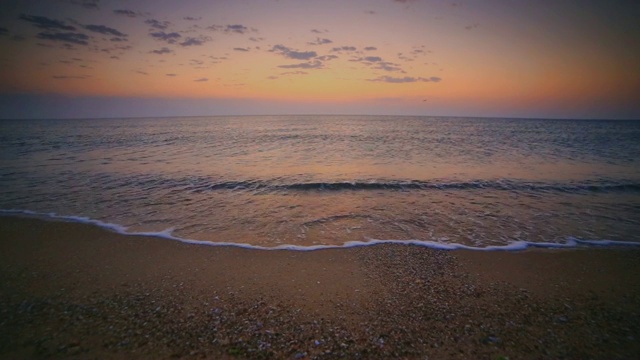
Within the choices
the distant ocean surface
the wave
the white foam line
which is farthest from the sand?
the wave

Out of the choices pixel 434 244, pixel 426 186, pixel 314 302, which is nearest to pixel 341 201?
pixel 434 244

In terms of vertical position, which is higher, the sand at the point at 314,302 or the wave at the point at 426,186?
the wave at the point at 426,186

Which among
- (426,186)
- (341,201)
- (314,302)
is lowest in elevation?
(314,302)

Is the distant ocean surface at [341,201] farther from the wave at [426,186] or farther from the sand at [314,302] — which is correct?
the sand at [314,302]

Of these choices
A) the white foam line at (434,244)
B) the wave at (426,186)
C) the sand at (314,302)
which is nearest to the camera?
the sand at (314,302)

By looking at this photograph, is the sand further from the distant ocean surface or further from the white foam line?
the distant ocean surface

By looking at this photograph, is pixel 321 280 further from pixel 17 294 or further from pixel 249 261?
pixel 17 294

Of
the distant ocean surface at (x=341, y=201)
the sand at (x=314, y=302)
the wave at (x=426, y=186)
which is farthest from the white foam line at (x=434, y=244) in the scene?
the wave at (x=426, y=186)

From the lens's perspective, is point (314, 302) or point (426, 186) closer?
point (314, 302)

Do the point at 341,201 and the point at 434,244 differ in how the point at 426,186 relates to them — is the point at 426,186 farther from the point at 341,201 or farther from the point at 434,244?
the point at 434,244

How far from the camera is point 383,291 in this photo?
5.62m

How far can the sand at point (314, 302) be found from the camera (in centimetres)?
413

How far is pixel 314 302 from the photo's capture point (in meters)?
5.26

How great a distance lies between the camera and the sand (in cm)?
413
